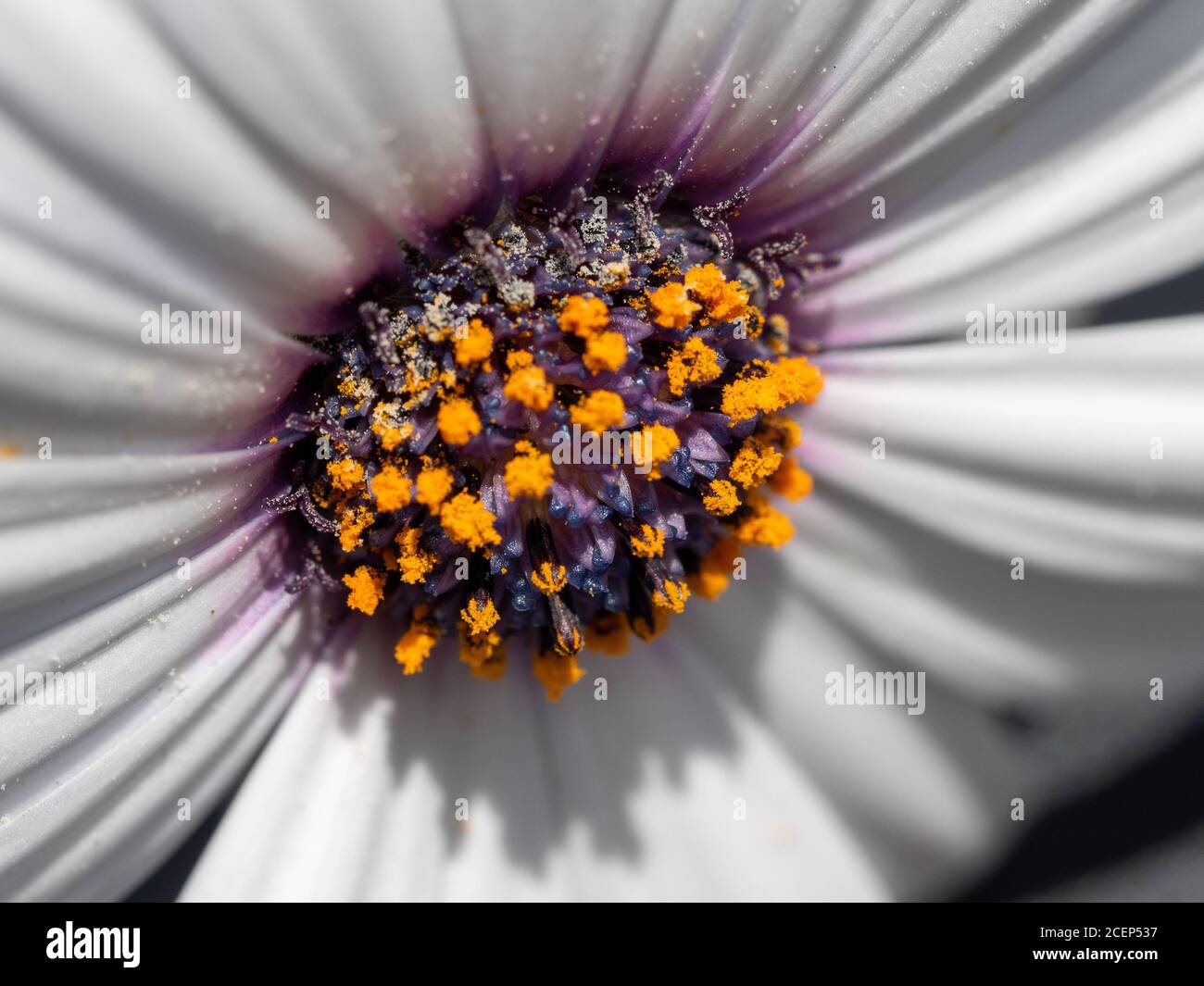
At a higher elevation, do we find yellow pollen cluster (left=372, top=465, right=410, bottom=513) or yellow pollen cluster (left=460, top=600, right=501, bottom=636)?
yellow pollen cluster (left=372, top=465, right=410, bottom=513)

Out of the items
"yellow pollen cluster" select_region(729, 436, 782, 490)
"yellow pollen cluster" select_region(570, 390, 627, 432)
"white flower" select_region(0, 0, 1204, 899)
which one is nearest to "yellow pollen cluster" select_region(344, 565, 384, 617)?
"white flower" select_region(0, 0, 1204, 899)

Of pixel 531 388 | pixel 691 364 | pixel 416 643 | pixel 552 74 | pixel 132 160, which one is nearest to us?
pixel 132 160

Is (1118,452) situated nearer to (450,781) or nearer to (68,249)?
(450,781)

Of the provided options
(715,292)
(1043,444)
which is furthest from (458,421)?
(1043,444)

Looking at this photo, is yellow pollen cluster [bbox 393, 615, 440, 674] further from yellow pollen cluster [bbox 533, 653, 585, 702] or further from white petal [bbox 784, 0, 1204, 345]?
white petal [bbox 784, 0, 1204, 345]

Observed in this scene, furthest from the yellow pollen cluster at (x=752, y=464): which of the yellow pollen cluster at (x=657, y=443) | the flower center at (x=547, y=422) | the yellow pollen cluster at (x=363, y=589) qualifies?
the yellow pollen cluster at (x=363, y=589)

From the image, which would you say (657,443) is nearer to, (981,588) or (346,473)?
(346,473)
